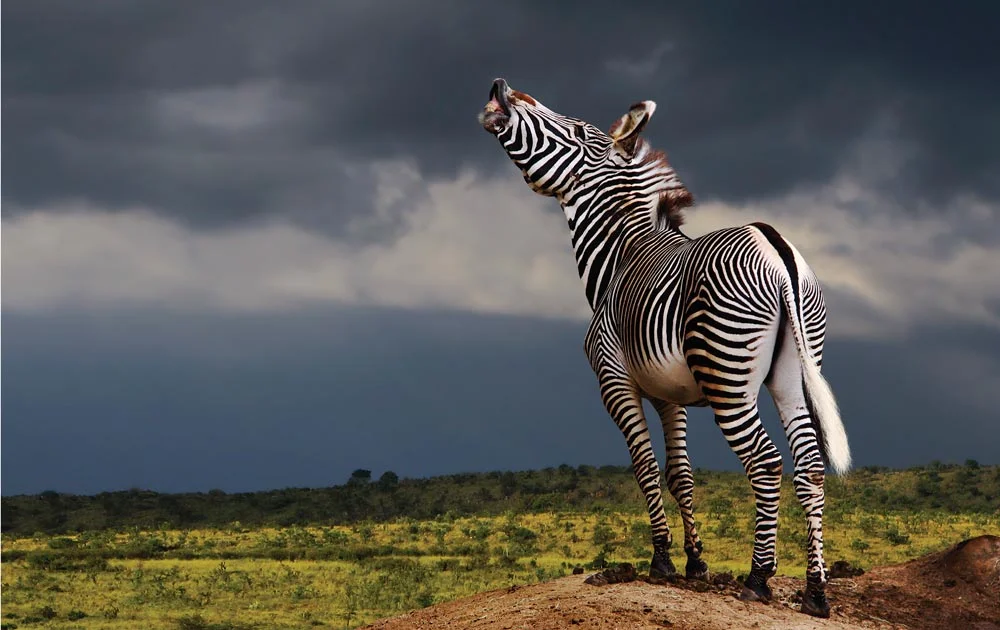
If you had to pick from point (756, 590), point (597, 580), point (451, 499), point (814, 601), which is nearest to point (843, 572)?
point (814, 601)

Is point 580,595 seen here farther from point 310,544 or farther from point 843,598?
Result: point 310,544

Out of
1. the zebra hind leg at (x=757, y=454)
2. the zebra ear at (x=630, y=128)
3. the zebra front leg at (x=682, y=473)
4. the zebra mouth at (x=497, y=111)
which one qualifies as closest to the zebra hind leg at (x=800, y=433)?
the zebra hind leg at (x=757, y=454)

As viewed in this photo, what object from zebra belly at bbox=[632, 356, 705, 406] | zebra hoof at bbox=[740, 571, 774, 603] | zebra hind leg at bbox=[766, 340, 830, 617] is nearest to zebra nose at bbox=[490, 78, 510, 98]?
zebra belly at bbox=[632, 356, 705, 406]

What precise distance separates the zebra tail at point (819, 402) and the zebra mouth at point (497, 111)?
4486 millimetres

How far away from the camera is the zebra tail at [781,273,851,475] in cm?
1103

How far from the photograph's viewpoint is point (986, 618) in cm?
1425

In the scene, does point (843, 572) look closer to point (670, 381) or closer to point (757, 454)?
point (757, 454)

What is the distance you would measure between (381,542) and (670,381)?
21.4m

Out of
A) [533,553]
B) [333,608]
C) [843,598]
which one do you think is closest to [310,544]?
[533,553]

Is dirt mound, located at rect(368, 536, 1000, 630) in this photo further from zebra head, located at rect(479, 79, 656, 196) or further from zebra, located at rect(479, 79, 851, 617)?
zebra head, located at rect(479, 79, 656, 196)

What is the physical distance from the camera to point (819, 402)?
36.6 ft

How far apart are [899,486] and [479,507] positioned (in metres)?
18.0

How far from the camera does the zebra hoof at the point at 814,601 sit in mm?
11680

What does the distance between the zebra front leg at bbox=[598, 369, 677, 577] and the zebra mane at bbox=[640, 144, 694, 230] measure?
7.90 feet
